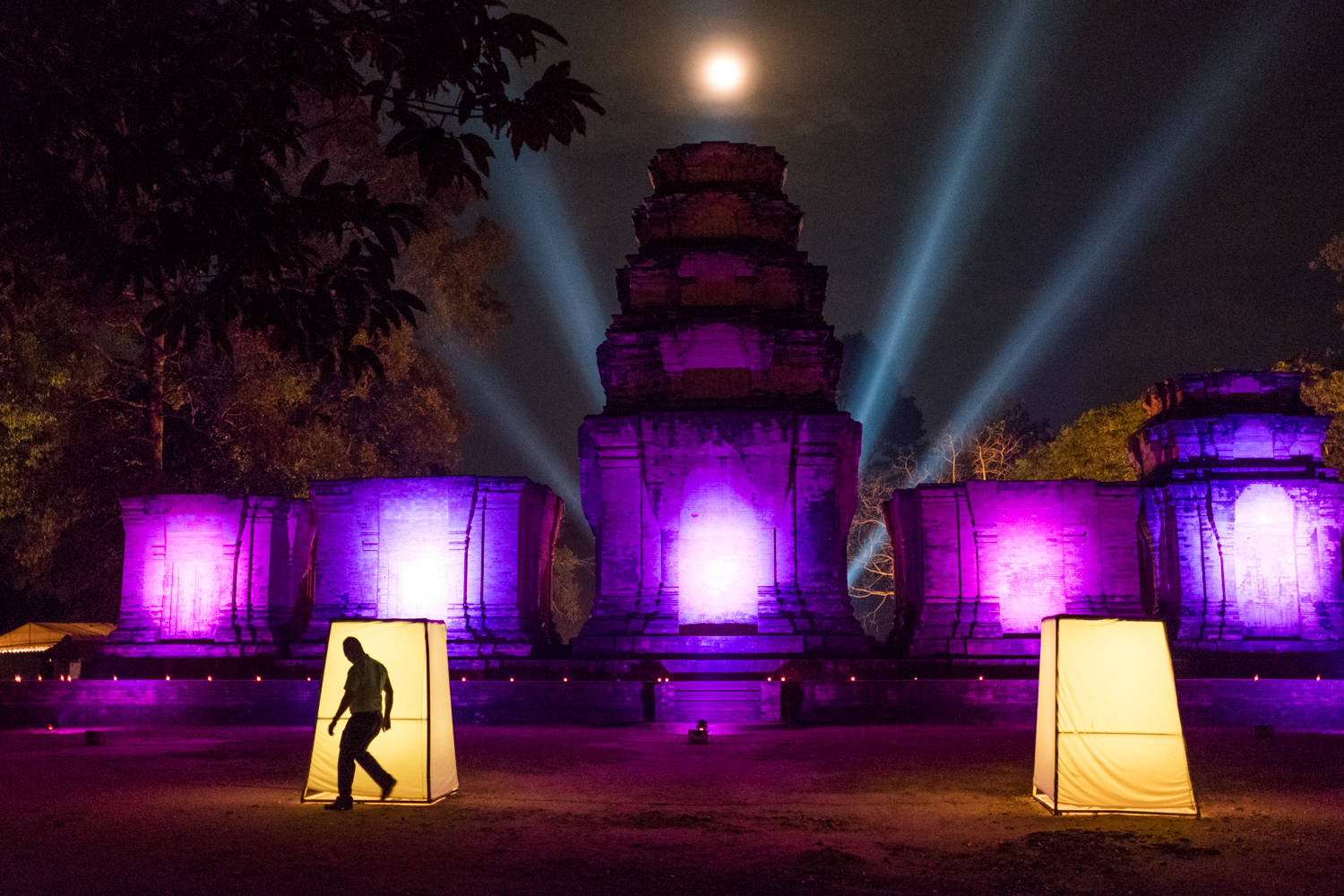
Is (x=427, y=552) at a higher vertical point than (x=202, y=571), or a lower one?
higher

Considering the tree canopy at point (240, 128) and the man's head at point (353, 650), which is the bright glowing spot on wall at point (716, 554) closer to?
the man's head at point (353, 650)

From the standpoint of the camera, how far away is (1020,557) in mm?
20812

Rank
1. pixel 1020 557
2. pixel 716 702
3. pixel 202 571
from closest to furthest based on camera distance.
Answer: pixel 716 702 → pixel 1020 557 → pixel 202 571

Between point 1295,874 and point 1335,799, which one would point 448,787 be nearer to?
point 1295,874

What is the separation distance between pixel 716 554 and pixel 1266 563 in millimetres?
10181

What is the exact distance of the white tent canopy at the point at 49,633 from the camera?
27156 millimetres

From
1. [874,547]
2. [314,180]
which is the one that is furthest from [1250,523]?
[874,547]

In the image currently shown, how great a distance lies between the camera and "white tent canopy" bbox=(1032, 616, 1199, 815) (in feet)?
28.8

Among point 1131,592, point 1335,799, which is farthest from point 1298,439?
point 1335,799

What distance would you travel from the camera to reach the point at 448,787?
9.66 m

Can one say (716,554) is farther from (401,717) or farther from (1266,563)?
(401,717)

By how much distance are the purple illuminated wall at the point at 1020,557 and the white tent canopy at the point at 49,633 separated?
19.4 m

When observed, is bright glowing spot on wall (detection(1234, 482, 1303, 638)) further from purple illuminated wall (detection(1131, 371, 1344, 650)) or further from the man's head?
the man's head

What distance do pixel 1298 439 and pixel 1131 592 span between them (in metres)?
4.56
